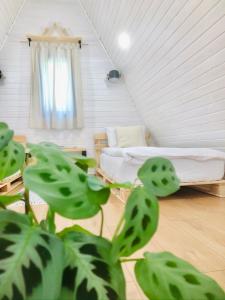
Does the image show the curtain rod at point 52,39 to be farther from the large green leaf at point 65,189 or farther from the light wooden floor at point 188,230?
the large green leaf at point 65,189

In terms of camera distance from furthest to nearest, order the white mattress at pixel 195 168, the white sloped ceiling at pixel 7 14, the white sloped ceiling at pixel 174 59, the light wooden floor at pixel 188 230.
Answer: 1. the white sloped ceiling at pixel 7 14
2. the white mattress at pixel 195 168
3. the white sloped ceiling at pixel 174 59
4. the light wooden floor at pixel 188 230

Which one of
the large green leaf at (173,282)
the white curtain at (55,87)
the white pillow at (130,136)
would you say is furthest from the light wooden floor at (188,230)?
the white curtain at (55,87)

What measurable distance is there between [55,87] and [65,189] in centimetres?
383

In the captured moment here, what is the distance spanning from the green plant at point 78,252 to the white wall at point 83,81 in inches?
150

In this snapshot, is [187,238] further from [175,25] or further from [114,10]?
[114,10]

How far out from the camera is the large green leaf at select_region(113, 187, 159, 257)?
0.35 m

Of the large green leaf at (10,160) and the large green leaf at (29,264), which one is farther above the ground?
the large green leaf at (10,160)

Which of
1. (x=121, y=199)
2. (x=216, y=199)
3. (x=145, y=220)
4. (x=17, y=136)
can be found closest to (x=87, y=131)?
(x=17, y=136)

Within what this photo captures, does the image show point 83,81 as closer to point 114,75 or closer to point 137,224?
point 114,75

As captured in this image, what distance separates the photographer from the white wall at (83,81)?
3920 mm

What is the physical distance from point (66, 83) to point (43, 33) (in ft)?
2.70

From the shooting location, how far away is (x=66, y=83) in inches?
158

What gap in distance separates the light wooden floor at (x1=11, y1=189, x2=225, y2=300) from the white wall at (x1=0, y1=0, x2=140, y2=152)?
1907mm

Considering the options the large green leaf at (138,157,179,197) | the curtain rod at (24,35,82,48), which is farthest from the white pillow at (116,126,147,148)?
the large green leaf at (138,157,179,197)
